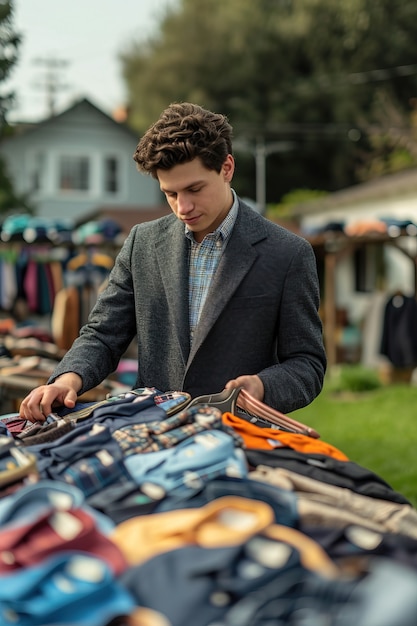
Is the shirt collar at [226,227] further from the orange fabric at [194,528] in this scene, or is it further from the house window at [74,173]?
the house window at [74,173]

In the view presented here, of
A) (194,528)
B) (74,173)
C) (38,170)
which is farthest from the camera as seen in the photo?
(74,173)

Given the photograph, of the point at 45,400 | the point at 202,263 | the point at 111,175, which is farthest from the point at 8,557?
the point at 111,175

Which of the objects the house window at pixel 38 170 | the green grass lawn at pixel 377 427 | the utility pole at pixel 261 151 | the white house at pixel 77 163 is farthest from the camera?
the house window at pixel 38 170

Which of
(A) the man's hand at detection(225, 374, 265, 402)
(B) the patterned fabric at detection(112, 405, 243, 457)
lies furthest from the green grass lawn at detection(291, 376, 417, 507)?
(B) the patterned fabric at detection(112, 405, 243, 457)

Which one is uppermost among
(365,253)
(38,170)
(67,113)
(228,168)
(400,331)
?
(67,113)

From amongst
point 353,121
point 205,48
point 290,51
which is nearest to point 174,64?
point 205,48

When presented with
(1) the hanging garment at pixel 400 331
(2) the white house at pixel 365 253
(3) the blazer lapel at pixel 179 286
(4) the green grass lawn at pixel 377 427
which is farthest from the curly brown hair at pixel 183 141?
(1) the hanging garment at pixel 400 331

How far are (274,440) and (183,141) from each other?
38.6 inches

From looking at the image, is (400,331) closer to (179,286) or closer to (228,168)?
(179,286)

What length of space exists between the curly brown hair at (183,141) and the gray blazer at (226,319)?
0.39 metres

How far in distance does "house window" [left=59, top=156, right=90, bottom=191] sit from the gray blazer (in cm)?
3342

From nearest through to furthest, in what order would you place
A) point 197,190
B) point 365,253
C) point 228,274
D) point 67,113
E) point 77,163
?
1. point 197,190
2. point 228,274
3. point 365,253
4. point 67,113
5. point 77,163

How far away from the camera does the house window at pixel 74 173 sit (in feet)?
117

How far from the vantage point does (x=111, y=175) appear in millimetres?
36531
